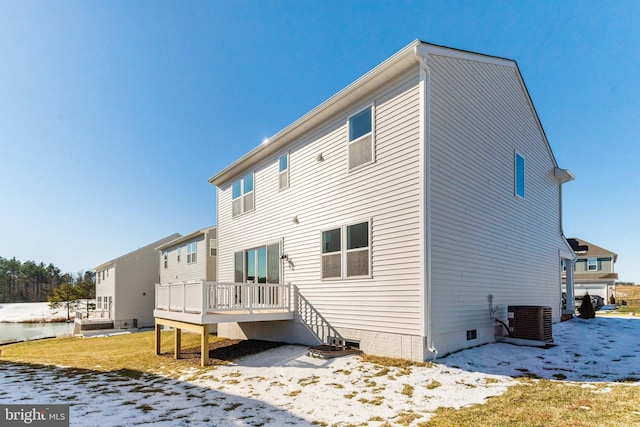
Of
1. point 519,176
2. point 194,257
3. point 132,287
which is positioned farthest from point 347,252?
point 132,287

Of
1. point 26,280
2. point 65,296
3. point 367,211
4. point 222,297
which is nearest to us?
point 367,211

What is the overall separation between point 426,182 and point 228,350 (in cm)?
804

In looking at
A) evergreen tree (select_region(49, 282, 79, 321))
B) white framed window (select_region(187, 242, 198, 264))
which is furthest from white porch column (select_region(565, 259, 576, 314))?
evergreen tree (select_region(49, 282, 79, 321))

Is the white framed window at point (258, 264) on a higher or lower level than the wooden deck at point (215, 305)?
higher

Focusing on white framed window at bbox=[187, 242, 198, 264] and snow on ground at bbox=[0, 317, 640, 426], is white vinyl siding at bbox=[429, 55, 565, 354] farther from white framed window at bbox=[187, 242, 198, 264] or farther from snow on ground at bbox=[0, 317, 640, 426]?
white framed window at bbox=[187, 242, 198, 264]

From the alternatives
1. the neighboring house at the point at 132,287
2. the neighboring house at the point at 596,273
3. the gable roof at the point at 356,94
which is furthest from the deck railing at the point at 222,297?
the neighboring house at the point at 596,273

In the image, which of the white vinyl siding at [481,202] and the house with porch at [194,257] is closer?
the white vinyl siding at [481,202]

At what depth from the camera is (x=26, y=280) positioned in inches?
2749

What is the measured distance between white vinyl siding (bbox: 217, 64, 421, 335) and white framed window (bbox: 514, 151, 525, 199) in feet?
17.1

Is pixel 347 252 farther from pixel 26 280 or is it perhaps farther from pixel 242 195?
pixel 26 280

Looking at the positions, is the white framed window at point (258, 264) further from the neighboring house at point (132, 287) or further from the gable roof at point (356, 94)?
the neighboring house at point (132, 287)

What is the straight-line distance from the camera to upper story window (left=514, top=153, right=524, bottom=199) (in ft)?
36.9

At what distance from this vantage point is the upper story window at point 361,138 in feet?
29.7

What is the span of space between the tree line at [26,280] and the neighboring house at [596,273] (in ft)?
250
